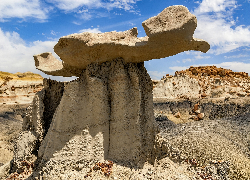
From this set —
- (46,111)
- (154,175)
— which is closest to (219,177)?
(154,175)

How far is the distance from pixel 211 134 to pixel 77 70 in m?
5.67

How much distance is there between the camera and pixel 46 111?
155 inches

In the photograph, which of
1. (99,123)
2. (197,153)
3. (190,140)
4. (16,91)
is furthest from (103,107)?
(16,91)

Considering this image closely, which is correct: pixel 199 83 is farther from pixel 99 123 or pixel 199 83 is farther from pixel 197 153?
pixel 99 123

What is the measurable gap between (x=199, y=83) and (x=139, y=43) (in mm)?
21152

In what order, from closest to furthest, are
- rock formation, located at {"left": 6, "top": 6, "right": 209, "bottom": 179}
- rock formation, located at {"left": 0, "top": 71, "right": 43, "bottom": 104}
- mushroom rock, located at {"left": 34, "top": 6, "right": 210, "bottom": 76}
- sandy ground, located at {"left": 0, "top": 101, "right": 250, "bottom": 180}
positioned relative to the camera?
mushroom rock, located at {"left": 34, "top": 6, "right": 210, "bottom": 76}, rock formation, located at {"left": 6, "top": 6, "right": 209, "bottom": 179}, sandy ground, located at {"left": 0, "top": 101, "right": 250, "bottom": 180}, rock formation, located at {"left": 0, "top": 71, "right": 43, "bottom": 104}

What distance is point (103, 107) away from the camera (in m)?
3.19

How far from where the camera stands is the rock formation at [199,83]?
71.2 ft

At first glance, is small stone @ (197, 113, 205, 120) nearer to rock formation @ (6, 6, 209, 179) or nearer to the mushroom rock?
rock formation @ (6, 6, 209, 179)

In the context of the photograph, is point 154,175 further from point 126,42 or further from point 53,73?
point 53,73

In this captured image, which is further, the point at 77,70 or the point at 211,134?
the point at 211,134

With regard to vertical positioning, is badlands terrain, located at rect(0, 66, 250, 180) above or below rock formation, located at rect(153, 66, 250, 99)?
below

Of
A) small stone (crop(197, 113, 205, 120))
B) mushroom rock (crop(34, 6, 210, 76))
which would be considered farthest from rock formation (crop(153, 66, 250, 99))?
mushroom rock (crop(34, 6, 210, 76))

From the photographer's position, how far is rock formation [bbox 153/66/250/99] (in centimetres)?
2169
